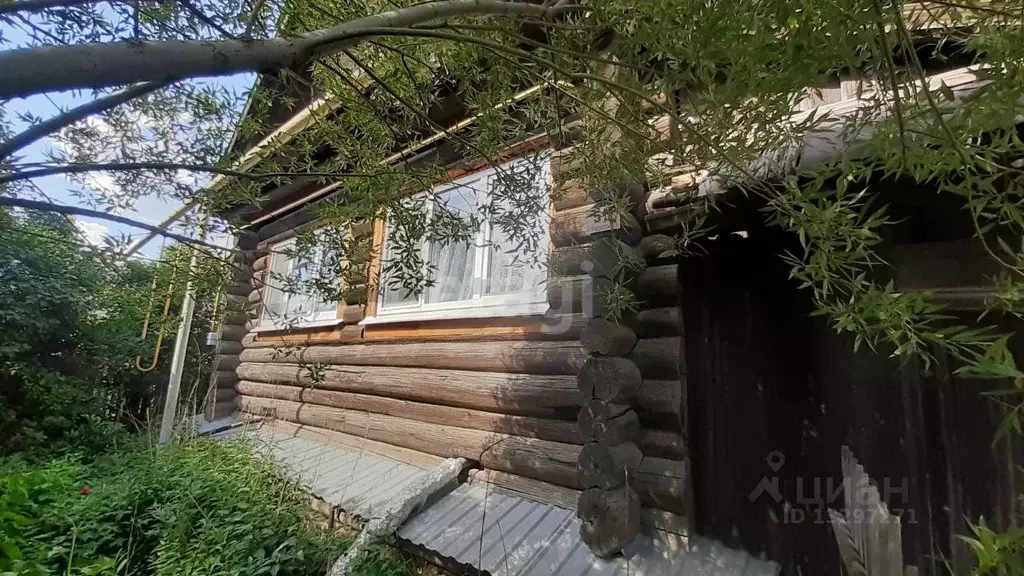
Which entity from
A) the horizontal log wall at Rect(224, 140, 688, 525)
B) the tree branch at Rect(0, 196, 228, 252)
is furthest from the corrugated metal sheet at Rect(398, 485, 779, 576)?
the tree branch at Rect(0, 196, 228, 252)

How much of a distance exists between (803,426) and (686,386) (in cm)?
54

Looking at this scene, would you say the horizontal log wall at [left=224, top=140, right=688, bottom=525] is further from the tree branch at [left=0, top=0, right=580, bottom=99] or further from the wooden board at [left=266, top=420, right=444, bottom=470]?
the tree branch at [left=0, top=0, right=580, bottom=99]

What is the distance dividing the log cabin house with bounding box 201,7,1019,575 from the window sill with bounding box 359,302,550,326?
2cm

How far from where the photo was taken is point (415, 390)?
3623 millimetres

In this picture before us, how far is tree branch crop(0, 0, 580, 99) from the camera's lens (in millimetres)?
736

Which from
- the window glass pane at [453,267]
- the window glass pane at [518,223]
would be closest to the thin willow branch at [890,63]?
the window glass pane at [518,223]

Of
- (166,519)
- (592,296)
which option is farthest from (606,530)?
(166,519)

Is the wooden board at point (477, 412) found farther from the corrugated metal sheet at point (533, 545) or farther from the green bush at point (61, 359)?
the green bush at point (61, 359)

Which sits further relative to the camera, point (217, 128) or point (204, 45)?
point (217, 128)

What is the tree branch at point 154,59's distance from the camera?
736mm

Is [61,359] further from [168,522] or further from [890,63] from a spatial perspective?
[890,63]

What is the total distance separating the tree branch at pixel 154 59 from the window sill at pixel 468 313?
6.39 feet

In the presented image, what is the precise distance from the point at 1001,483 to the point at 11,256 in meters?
9.26

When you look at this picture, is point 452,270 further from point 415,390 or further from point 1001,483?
point 1001,483
